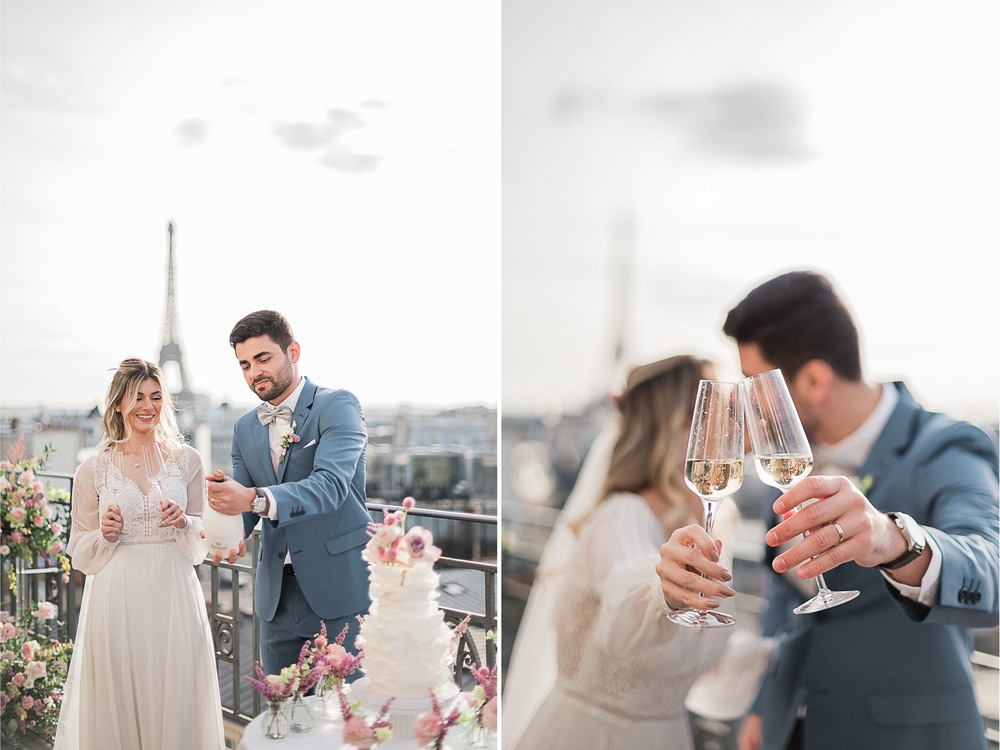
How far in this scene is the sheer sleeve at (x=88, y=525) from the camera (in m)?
2.28

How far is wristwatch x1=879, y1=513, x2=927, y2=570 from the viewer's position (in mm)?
1749

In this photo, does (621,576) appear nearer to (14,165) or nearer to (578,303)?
(578,303)

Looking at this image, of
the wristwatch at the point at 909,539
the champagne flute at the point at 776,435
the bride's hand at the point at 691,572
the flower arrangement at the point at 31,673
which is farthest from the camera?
the flower arrangement at the point at 31,673

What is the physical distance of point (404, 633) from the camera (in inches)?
84.1

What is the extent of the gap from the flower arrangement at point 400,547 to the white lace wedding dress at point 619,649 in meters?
0.37

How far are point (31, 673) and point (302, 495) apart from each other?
101 cm

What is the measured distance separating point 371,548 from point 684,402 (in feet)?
2.88

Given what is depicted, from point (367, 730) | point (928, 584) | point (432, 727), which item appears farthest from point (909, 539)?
point (367, 730)

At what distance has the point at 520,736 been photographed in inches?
89.4

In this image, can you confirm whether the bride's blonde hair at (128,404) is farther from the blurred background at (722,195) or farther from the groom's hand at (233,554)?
the blurred background at (722,195)

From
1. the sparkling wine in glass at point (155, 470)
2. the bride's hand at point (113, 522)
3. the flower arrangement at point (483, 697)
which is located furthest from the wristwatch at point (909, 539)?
the bride's hand at point (113, 522)

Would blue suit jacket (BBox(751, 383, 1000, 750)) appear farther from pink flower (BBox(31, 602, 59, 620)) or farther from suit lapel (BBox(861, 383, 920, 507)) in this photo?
pink flower (BBox(31, 602, 59, 620))

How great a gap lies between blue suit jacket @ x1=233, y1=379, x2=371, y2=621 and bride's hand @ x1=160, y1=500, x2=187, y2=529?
224 millimetres

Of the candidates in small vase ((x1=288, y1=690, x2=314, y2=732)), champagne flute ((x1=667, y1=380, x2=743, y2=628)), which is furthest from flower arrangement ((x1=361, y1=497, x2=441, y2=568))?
champagne flute ((x1=667, y1=380, x2=743, y2=628))
